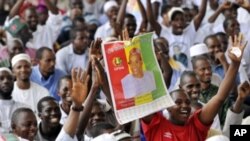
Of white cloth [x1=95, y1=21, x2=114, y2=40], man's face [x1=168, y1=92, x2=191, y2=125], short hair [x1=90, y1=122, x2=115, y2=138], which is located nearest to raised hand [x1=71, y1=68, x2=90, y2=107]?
short hair [x1=90, y1=122, x2=115, y2=138]

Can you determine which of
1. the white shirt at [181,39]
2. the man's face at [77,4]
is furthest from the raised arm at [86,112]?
the man's face at [77,4]

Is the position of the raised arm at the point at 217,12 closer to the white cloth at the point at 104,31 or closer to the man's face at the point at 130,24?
the man's face at the point at 130,24

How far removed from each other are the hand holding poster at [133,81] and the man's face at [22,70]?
2.92 m

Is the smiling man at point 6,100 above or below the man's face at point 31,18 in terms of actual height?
below

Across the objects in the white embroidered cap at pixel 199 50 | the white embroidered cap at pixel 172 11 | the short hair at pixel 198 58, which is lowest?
the short hair at pixel 198 58

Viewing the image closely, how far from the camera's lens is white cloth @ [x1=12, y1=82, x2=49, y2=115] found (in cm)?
932

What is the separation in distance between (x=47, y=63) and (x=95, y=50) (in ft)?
10.2

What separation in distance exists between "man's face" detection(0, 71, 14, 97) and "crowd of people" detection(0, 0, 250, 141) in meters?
0.01

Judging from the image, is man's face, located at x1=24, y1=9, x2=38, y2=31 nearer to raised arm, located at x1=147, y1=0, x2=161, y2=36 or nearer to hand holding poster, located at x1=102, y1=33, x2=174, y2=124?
raised arm, located at x1=147, y1=0, x2=161, y2=36

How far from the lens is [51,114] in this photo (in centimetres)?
817

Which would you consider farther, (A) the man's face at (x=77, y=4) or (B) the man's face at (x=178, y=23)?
(A) the man's face at (x=77, y=4)

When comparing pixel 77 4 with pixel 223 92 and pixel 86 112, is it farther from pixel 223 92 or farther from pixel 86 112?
pixel 223 92

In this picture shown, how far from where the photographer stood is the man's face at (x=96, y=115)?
7969 mm

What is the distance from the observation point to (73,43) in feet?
37.1
